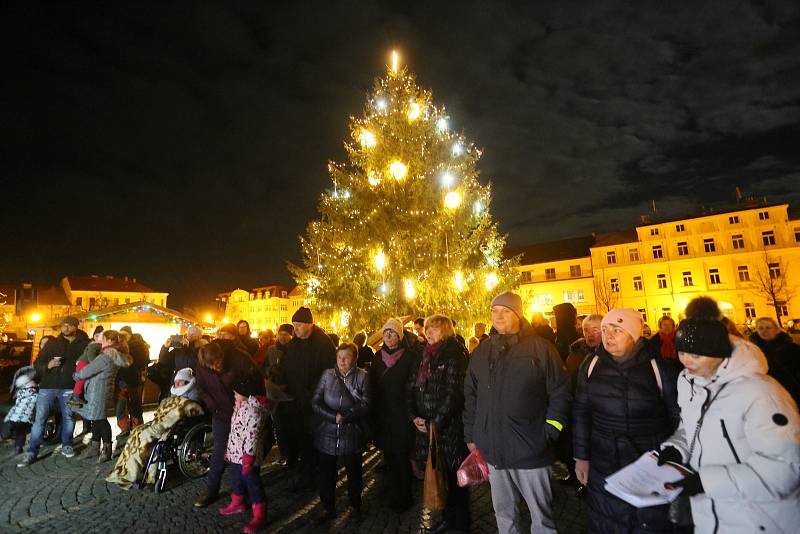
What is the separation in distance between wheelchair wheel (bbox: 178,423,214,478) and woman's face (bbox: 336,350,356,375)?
106 inches

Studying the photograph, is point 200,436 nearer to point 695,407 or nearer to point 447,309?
point 695,407

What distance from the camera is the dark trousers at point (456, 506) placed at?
14.0ft

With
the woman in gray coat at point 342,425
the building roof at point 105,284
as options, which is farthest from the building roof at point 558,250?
the building roof at point 105,284

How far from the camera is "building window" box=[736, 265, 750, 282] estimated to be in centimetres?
3762

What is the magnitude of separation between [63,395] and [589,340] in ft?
A: 28.8

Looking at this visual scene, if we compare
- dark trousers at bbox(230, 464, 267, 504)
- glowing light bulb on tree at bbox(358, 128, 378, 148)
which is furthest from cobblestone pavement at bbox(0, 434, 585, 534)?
glowing light bulb on tree at bbox(358, 128, 378, 148)

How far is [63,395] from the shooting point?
7.27m

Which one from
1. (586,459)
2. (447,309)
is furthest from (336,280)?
(586,459)

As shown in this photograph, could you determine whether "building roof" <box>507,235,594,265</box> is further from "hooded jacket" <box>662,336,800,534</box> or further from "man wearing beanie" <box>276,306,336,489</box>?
"hooded jacket" <box>662,336,800,534</box>

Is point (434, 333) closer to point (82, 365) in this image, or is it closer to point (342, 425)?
point (342, 425)

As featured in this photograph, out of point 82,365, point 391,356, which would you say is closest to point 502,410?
point 391,356

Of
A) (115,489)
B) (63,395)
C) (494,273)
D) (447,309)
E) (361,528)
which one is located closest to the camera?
(361,528)

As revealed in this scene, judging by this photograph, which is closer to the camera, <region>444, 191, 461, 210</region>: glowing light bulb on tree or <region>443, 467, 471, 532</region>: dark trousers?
<region>443, 467, 471, 532</region>: dark trousers

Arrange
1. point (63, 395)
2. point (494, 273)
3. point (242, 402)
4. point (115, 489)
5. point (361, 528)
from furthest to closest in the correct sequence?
point (494, 273)
point (63, 395)
point (115, 489)
point (242, 402)
point (361, 528)
